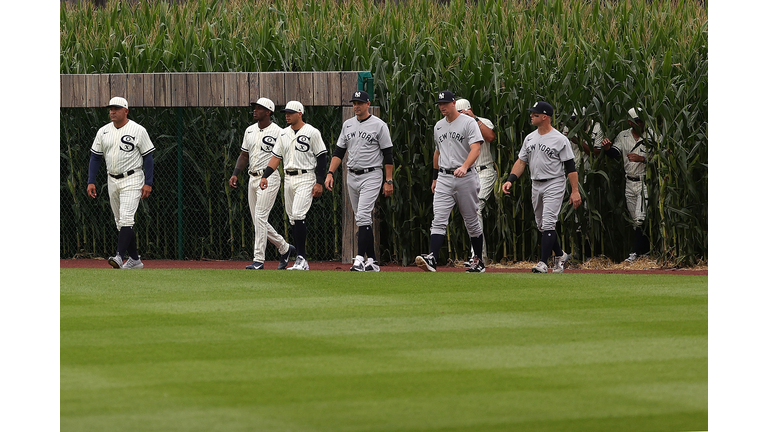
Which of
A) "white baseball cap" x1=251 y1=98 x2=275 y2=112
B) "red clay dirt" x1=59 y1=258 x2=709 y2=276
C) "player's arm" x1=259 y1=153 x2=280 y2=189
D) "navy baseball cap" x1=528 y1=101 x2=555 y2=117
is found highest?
"white baseball cap" x1=251 y1=98 x2=275 y2=112

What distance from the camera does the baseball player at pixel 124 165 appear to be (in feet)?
44.1

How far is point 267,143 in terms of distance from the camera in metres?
13.4

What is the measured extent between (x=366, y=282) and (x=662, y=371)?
4858 mm

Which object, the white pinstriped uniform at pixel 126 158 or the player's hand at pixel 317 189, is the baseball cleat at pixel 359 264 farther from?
the white pinstriped uniform at pixel 126 158

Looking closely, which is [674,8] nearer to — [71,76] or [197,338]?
[71,76]

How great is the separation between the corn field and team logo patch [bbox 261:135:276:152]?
1.77 metres

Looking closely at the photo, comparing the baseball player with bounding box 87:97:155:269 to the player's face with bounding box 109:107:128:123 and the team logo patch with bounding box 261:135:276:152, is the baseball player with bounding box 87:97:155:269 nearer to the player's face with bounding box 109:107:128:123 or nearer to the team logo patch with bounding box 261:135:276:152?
the player's face with bounding box 109:107:128:123

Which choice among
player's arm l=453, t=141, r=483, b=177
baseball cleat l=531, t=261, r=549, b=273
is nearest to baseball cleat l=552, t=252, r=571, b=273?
baseball cleat l=531, t=261, r=549, b=273

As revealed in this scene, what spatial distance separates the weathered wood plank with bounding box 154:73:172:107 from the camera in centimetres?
1481

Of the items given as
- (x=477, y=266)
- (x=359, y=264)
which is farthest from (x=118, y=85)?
(x=477, y=266)

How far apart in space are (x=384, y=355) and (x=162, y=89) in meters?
8.17

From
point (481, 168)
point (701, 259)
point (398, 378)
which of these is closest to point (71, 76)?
point (481, 168)

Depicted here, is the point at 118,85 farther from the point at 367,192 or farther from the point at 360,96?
the point at 367,192

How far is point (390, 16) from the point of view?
696 inches
